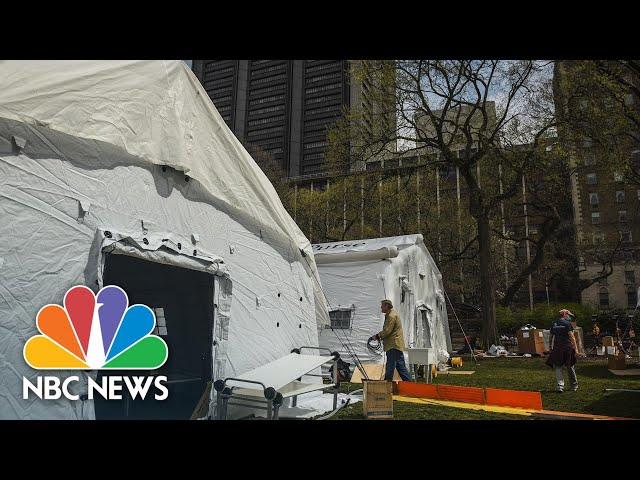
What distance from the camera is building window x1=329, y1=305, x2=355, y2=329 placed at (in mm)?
9859

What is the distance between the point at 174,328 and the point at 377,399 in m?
2.64

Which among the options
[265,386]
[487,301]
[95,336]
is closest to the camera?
[95,336]

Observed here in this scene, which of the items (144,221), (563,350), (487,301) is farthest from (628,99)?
(144,221)

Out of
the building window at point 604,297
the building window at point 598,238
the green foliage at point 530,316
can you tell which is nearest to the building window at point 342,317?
the green foliage at point 530,316

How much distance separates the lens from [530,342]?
15.7m

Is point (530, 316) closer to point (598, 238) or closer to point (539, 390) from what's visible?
point (598, 238)

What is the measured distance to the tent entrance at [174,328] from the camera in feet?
12.6

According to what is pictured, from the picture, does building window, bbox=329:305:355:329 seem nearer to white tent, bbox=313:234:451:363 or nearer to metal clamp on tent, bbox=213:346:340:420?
white tent, bbox=313:234:451:363

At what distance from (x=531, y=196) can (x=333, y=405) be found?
1721 centimetres

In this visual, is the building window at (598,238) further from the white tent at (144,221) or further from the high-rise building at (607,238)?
the white tent at (144,221)

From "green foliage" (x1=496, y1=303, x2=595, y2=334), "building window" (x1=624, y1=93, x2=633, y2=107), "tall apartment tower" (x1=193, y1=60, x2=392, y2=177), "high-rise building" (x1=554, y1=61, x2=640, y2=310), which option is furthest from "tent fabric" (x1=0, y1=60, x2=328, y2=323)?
"green foliage" (x1=496, y1=303, x2=595, y2=334)

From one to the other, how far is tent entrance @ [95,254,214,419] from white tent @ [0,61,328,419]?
0.08ft

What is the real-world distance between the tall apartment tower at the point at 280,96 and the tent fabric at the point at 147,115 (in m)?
1.56
